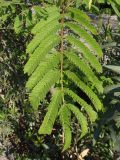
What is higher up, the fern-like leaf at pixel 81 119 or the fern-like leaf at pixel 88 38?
the fern-like leaf at pixel 88 38

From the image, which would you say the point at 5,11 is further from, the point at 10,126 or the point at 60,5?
the point at 10,126

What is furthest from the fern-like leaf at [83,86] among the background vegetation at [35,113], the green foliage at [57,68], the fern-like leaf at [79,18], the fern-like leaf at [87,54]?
the background vegetation at [35,113]

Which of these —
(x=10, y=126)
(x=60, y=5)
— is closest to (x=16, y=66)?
(x=10, y=126)

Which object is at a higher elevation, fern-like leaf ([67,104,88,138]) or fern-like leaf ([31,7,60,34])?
fern-like leaf ([31,7,60,34])

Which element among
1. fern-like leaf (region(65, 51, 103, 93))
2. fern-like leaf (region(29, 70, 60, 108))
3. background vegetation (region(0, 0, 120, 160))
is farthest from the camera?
background vegetation (region(0, 0, 120, 160))

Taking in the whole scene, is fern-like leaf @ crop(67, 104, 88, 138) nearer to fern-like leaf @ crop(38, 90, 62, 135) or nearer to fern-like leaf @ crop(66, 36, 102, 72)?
fern-like leaf @ crop(38, 90, 62, 135)

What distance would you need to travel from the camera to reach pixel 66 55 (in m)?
1.64

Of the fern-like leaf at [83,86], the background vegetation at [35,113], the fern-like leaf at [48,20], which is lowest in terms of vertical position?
the background vegetation at [35,113]

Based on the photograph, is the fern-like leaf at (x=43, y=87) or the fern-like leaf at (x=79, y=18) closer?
the fern-like leaf at (x=43, y=87)

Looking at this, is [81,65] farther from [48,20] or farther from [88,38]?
[48,20]

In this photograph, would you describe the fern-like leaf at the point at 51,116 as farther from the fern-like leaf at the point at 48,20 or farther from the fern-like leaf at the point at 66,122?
the fern-like leaf at the point at 48,20

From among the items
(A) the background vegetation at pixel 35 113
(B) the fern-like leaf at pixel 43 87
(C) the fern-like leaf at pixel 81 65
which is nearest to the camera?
(B) the fern-like leaf at pixel 43 87

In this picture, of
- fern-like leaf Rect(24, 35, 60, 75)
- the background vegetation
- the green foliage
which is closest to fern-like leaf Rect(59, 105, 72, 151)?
the green foliage

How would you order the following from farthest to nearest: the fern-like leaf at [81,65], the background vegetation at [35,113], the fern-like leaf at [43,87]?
the background vegetation at [35,113], the fern-like leaf at [81,65], the fern-like leaf at [43,87]
